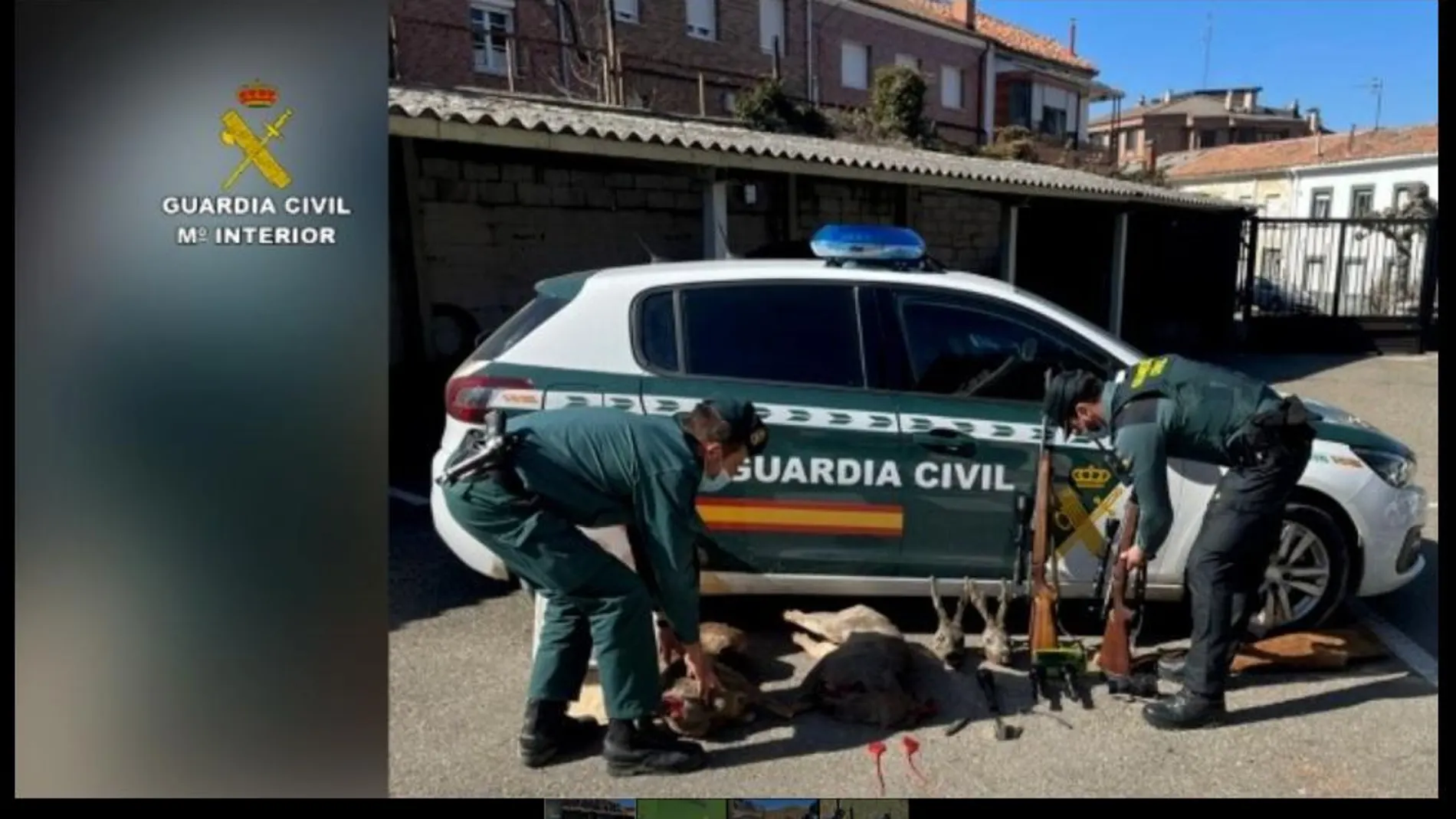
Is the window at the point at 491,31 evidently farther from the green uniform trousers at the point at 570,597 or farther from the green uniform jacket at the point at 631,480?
the green uniform trousers at the point at 570,597

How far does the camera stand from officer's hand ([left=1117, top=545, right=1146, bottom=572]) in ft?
8.96

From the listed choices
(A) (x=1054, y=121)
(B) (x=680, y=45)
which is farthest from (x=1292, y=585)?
(A) (x=1054, y=121)

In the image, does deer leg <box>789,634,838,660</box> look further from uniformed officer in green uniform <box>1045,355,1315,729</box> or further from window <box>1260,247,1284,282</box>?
window <box>1260,247,1284,282</box>

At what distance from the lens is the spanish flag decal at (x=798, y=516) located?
115 inches

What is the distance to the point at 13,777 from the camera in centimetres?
245

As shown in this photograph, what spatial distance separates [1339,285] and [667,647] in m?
11.2

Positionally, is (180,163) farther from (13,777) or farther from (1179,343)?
(1179,343)

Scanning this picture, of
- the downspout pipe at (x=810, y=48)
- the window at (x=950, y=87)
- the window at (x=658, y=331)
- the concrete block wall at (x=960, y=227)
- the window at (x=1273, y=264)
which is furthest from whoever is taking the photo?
the window at (x=1273, y=264)

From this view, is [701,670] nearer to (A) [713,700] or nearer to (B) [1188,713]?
(A) [713,700]

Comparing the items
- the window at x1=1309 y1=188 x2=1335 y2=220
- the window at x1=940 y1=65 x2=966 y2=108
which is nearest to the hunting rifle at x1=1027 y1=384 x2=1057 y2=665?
the window at x1=940 y1=65 x2=966 y2=108

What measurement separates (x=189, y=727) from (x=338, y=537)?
27.4 inches

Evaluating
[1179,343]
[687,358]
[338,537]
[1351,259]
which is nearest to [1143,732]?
[687,358]

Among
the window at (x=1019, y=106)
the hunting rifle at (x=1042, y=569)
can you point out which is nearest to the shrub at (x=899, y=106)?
the window at (x=1019, y=106)

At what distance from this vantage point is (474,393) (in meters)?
2.89
